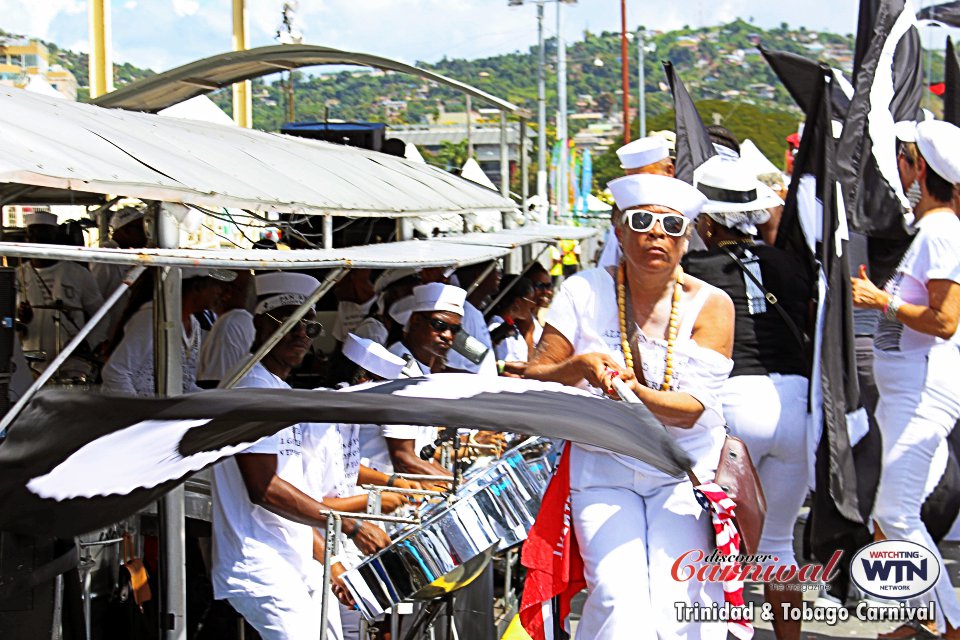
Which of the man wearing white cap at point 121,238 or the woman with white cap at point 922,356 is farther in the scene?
the man wearing white cap at point 121,238

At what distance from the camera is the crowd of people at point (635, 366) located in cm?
436

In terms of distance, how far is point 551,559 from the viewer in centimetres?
441

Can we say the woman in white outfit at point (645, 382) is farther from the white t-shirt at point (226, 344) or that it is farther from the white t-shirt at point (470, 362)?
the white t-shirt at point (470, 362)

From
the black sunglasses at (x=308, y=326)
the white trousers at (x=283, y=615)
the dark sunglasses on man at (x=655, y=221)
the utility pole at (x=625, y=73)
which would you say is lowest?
the white trousers at (x=283, y=615)

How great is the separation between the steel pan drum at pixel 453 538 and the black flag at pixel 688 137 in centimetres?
259

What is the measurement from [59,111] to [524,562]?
100 inches

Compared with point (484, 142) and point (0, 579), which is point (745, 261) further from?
point (484, 142)

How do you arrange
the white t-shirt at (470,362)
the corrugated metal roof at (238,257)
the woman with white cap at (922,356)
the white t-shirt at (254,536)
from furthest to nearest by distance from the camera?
the white t-shirt at (470,362)
the woman with white cap at (922,356)
the white t-shirt at (254,536)
the corrugated metal roof at (238,257)

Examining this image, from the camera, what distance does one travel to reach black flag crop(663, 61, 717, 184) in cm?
695

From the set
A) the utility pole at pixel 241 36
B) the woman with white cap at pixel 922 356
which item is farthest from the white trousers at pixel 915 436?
the utility pole at pixel 241 36

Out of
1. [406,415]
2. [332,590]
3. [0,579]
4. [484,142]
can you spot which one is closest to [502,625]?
[332,590]

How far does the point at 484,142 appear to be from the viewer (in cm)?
3331

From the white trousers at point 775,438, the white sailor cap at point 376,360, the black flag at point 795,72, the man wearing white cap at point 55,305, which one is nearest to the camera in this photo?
the white sailor cap at point 376,360

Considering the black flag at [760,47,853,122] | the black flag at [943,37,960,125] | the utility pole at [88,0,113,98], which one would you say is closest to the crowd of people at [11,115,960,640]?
the black flag at [760,47,853,122]
